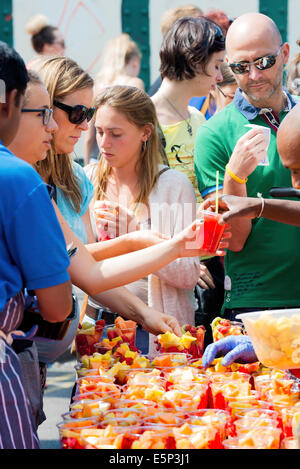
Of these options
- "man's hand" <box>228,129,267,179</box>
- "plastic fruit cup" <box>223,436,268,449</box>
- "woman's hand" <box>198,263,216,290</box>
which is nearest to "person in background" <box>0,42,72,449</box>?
"plastic fruit cup" <box>223,436,268,449</box>

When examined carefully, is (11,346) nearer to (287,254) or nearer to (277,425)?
(277,425)

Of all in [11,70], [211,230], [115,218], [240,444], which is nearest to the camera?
[240,444]

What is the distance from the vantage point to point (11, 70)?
187 cm

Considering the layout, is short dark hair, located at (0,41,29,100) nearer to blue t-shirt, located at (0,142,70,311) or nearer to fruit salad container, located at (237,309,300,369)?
blue t-shirt, located at (0,142,70,311)

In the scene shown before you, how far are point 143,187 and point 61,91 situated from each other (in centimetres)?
67

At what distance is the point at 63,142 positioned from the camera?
2990 mm

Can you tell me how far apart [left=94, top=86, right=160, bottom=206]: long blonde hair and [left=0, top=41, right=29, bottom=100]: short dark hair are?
151 cm

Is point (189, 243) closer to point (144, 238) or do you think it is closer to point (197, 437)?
point (144, 238)

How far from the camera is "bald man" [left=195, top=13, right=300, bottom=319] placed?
314cm

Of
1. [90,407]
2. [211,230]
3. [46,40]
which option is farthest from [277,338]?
[46,40]

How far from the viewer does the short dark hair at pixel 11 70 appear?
6.07ft

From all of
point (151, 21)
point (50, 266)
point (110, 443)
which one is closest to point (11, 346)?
point (50, 266)

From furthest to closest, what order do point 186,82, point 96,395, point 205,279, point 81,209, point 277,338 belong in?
1. point 186,82
2. point 205,279
3. point 81,209
4. point 96,395
5. point 277,338
